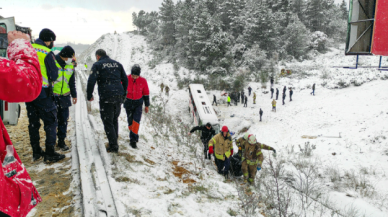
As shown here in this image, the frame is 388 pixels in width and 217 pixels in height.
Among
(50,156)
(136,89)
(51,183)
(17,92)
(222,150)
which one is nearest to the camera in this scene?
(17,92)

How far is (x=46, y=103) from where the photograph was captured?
132 inches

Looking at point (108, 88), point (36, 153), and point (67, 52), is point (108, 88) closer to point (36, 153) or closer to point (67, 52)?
point (67, 52)

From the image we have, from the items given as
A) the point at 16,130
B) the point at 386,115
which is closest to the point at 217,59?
the point at 386,115

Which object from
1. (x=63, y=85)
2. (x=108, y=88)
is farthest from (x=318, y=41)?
(x=63, y=85)

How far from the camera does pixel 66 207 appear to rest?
2475mm

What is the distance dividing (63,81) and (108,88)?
0.91 metres

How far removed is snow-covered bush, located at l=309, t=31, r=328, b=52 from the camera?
108 ft

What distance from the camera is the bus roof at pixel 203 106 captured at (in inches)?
515

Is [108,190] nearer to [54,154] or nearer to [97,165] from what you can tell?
[97,165]

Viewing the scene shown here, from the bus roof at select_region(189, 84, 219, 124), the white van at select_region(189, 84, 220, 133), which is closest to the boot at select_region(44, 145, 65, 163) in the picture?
the white van at select_region(189, 84, 220, 133)

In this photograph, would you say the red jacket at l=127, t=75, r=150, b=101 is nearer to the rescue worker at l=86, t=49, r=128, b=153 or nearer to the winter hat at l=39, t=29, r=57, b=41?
the rescue worker at l=86, t=49, r=128, b=153

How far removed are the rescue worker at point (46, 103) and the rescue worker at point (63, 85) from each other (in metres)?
0.29

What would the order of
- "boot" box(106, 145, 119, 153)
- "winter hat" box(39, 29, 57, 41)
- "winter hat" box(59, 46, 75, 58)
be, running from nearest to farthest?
"winter hat" box(39, 29, 57, 41)
"winter hat" box(59, 46, 75, 58)
"boot" box(106, 145, 119, 153)

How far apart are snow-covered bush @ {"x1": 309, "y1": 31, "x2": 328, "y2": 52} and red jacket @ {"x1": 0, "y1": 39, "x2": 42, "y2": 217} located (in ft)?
126
